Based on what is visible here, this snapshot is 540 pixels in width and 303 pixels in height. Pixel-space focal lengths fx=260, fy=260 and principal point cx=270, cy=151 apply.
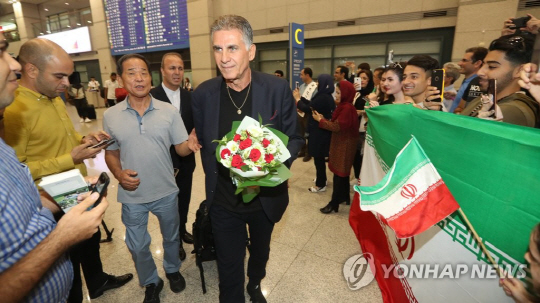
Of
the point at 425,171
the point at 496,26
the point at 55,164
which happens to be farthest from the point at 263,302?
the point at 496,26

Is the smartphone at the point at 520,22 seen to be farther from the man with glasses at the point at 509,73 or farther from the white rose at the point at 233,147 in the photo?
the white rose at the point at 233,147

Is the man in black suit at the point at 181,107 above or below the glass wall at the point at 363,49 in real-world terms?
below

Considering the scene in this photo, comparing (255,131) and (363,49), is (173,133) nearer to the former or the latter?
(255,131)

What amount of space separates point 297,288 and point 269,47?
402 inches

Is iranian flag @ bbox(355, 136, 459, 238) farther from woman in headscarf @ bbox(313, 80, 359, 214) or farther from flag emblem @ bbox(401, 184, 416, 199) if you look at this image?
woman in headscarf @ bbox(313, 80, 359, 214)

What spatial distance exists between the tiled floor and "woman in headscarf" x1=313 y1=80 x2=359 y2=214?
1.34 ft

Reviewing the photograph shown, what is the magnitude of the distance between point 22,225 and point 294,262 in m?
2.23

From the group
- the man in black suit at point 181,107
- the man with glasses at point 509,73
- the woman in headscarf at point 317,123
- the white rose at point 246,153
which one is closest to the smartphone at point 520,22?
the man with glasses at point 509,73

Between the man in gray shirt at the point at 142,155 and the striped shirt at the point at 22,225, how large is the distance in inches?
31.8

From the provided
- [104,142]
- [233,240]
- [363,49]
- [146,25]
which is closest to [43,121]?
[104,142]

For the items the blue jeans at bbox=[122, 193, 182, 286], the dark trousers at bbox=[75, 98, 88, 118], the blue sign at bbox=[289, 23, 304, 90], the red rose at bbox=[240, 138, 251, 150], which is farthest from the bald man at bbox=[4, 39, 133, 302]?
the dark trousers at bbox=[75, 98, 88, 118]

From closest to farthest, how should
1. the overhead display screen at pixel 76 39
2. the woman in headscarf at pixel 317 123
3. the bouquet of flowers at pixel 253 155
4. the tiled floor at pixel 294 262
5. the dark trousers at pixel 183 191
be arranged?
1. the bouquet of flowers at pixel 253 155
2. the tiled floor at pixel 294 262
3. the dark trousers at pixel 183 191
4. the woman in headscarf at pixel 317 123
5. the overhead display screen at pixel 76 39

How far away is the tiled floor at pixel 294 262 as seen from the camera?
225 cm

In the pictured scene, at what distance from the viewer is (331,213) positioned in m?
3.57
